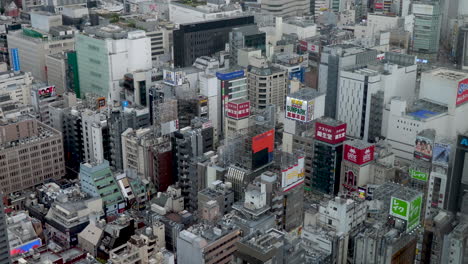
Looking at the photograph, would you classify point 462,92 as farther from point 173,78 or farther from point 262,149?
point 173,78

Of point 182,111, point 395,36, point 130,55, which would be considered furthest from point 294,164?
point 395,36

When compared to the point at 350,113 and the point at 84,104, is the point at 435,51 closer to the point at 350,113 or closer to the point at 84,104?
the point at 350,113

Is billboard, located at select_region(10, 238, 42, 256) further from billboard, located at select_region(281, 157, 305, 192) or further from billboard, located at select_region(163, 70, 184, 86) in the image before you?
billboard, located at select_region(163, 70, 184, 86)

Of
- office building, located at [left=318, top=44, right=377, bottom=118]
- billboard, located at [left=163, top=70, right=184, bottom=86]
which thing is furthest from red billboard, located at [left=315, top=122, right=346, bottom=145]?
billboard, located at [left=163, top=70, right=184, bottom=86]

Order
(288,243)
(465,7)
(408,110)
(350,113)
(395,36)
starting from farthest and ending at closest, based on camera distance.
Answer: (395,36) → (465,7) → (350,113) → (408,110) → (288,243)

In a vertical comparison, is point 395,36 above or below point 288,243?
above
